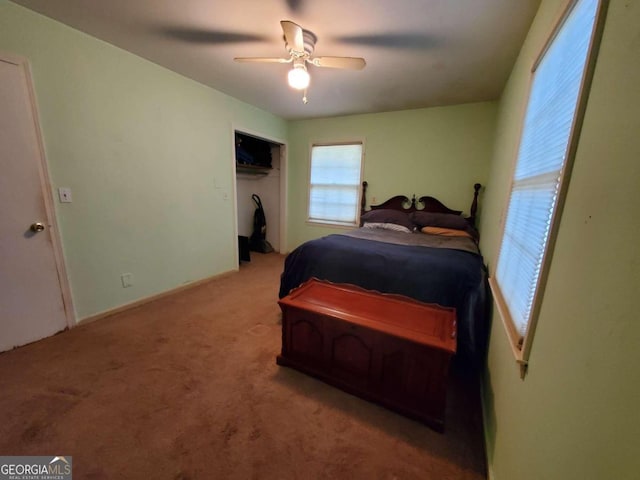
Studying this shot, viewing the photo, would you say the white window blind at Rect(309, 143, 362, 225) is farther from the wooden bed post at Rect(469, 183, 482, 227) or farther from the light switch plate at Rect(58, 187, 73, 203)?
the light switch plate at Rect(58, 187, 73, 203)

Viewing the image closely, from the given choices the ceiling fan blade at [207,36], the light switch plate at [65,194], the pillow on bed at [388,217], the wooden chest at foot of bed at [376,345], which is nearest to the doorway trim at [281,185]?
the ceiling fan blade at [207,36]

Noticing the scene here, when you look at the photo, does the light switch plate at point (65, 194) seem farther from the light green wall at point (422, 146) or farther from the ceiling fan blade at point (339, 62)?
the light green wall at point (422, 146)

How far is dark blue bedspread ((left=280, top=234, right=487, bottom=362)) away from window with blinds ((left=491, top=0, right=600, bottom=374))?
247 millimetres

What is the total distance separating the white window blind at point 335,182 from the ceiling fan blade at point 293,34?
2325mm

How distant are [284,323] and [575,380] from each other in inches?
57.9

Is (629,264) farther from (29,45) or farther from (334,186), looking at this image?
(334,186)

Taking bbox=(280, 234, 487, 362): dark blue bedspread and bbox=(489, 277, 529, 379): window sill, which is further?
bbox=(280, 234, 487, 362): dark blue bedspread

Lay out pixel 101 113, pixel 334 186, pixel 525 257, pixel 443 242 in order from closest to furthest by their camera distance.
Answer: pixel 525 257 < pixel 101 113 < pixel 443 242 < pixel 334 186

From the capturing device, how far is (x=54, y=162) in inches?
76.2

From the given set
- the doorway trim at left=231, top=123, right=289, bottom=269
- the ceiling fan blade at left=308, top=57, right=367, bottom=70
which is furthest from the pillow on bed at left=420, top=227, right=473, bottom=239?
the doorway trim at left=231, top=123, right=289, bottom=269

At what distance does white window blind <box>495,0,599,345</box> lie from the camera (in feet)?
2.77

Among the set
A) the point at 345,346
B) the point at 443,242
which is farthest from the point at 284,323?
the point at 443,242

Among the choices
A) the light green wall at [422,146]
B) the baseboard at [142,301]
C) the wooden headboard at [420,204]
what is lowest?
the baseboard at [142,301]

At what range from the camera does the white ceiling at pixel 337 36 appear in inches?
63.0
